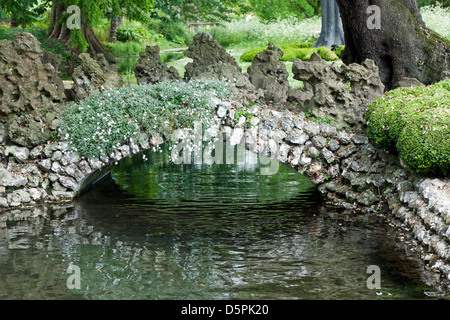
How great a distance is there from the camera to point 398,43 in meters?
13.2

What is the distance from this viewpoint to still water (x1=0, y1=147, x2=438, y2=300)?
7254mm

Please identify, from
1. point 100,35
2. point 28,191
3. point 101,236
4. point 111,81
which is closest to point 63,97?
point 111,81

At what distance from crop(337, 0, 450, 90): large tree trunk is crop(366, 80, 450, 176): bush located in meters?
1.57

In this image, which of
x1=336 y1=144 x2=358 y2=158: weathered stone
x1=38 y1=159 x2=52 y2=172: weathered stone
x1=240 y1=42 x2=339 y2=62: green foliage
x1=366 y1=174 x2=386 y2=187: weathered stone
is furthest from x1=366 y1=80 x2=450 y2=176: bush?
x1=240 y1=42 x2=339 y2=62: green foliage

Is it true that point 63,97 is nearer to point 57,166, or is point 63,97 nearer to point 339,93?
point 57,166

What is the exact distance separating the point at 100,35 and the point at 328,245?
89.3ft

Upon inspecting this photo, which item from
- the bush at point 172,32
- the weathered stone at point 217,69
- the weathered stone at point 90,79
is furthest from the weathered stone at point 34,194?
the bush at point 172,32

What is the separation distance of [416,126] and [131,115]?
543 cm

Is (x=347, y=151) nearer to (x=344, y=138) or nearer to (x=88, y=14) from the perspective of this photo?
(x=344, y=138)

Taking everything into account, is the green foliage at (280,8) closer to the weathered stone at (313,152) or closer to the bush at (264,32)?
the bush at (264,32)

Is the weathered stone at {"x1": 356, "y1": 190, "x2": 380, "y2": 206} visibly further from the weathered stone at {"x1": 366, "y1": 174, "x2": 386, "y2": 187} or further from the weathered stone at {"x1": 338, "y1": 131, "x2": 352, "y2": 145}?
the weathered stone at {"x1": 338, "y1": 131, "x2": 352, "y2": 145}

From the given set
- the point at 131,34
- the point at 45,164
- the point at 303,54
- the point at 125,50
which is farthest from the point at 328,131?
the point at 131,34

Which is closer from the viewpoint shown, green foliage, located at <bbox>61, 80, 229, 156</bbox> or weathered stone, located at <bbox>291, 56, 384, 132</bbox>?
green foliage, located at <bbox>61, 80, 229, 156</bbox>

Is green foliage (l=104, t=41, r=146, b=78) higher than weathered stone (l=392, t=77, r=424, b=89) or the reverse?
higher
